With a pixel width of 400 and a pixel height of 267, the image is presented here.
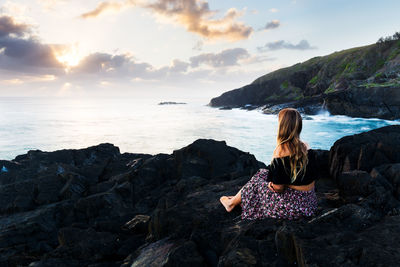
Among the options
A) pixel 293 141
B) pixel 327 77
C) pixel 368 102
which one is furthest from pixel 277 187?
pixel 327 77

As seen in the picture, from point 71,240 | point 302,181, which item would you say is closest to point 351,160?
point 302,181

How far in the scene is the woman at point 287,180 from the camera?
15.5 feet

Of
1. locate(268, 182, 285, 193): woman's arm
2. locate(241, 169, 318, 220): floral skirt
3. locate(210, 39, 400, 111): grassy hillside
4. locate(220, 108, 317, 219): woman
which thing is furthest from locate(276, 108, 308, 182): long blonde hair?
locate(210, 39, 400, 111): grassy hillside

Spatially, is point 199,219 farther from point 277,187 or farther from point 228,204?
point 277,187

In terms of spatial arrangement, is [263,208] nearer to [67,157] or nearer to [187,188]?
[187,188]

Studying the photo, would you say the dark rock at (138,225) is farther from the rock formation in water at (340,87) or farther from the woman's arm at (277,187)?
the rock formation in water at (340,87)

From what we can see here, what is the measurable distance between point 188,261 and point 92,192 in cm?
952

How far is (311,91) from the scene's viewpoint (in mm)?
84812

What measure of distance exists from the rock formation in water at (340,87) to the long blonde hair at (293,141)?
57.2 metres

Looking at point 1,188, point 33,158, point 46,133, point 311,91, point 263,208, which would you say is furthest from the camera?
point 311,91

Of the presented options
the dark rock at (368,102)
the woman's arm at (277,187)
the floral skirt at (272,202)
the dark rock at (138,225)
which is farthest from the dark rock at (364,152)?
the dark rock at (368,102)

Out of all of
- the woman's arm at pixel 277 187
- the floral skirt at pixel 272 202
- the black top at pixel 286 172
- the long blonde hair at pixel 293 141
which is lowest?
the floral skirt at pixel 272 202

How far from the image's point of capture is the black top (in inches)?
187

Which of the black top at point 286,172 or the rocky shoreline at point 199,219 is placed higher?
the black top at point 286,172
